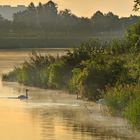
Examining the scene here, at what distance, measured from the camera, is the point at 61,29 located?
15100 cm

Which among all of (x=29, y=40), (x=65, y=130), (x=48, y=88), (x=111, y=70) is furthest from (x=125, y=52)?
(x=29, y=40)

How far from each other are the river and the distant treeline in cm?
9143

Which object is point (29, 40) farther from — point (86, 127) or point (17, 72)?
point (86, 127)

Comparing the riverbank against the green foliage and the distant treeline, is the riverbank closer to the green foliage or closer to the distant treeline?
the green foliage

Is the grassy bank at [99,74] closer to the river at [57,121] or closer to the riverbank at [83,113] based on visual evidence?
the riverbank at [83,113]

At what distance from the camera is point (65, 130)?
107 ft

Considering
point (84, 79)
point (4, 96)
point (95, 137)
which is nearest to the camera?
point (95, 137)

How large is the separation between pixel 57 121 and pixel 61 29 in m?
116

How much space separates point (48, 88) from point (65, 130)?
21.8 metres

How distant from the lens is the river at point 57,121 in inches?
1227

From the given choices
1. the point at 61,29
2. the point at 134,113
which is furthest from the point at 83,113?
the point at 61,29

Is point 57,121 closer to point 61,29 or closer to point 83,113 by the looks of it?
point 83,113

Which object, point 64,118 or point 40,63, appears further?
point 40,63

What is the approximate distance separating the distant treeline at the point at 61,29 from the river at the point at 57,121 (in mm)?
91433
